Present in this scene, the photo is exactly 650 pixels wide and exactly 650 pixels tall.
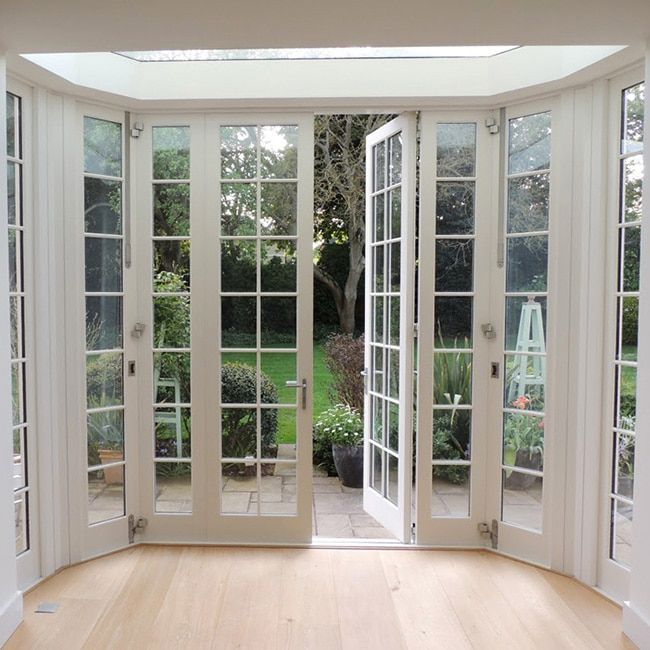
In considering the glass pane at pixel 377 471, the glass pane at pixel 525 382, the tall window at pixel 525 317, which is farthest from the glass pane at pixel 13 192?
the glass pane at pixel 525 382

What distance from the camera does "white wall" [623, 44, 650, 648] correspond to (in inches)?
95.9

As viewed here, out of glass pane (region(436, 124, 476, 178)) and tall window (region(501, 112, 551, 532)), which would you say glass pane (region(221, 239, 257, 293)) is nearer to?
glass pane (region(436, 124, 476, 178))

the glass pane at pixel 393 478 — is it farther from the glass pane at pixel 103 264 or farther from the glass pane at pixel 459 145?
the glass pane at pixel 103 264

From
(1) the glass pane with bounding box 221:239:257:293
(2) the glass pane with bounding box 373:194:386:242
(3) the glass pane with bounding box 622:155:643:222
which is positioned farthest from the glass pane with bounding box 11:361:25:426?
(3) the glass pane with bounding box 622:155:643:222

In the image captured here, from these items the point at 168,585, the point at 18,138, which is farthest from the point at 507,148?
the point at 168,585

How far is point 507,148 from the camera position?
3295mm

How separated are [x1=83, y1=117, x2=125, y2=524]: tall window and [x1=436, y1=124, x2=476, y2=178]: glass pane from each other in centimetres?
191

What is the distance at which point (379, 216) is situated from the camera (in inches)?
148

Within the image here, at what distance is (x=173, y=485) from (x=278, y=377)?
92 cm

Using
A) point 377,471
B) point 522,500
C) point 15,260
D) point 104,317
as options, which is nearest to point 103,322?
point 104,317

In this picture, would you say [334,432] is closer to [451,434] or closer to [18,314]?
[451,434]

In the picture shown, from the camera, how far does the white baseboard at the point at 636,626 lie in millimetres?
2400

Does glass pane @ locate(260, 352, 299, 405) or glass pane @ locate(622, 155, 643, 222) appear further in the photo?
glass pane @ locate(260, 352, 299, 405)

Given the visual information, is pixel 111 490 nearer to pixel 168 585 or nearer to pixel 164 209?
pixel 168 585
